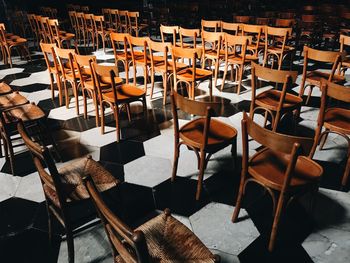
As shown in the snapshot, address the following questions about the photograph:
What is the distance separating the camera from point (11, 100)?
2824 millimetres

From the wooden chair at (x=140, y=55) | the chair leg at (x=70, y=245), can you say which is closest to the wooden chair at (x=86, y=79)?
the wooden chair at (x=140, y=55)

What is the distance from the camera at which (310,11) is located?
6914 millimetres

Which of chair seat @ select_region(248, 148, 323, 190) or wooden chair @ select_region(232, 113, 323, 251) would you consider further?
chair seat @ select_region(248, 148, 323, 190)

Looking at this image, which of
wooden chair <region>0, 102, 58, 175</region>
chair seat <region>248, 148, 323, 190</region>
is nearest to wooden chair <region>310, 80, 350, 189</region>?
chair seat <region>248, 148, 323, 190</region>

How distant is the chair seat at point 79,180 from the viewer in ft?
5.18

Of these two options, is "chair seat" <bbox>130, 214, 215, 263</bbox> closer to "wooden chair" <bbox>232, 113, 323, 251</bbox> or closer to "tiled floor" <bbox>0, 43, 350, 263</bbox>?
"tiled floor" <bbox>0, 43, 350, 263</bbox>

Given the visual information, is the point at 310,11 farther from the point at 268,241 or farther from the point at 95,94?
the point at 268,241

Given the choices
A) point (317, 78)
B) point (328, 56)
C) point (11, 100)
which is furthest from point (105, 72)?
point (317, 78)

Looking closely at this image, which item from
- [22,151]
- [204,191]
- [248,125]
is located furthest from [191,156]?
[22,151]

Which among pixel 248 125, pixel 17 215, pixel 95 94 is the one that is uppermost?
pixel 248 125

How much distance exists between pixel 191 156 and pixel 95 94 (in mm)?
1294

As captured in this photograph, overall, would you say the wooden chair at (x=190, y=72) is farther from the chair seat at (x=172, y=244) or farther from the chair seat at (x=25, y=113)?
the chair seat at (x=172, y=244)

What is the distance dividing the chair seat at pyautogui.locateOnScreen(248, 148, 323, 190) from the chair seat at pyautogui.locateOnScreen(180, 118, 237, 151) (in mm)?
294

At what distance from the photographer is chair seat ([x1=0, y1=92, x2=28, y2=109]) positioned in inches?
107
